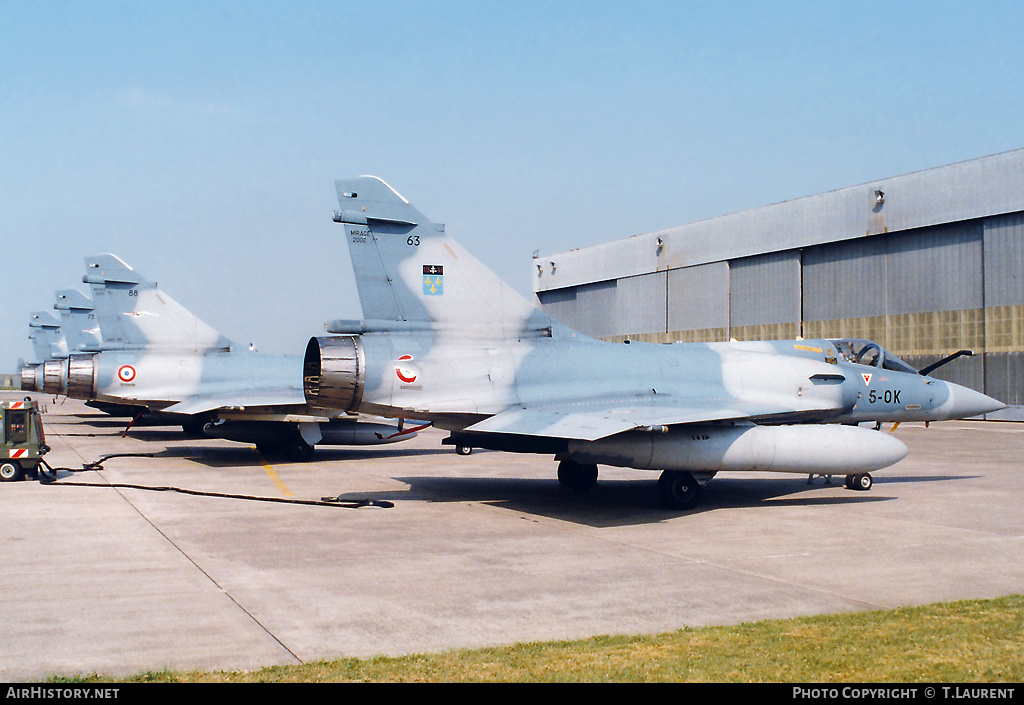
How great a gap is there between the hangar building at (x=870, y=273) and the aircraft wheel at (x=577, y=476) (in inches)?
1182

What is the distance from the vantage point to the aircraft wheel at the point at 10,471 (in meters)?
15.2

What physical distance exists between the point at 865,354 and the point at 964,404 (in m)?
2.16

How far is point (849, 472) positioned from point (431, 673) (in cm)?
937

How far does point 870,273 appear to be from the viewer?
41.7 metres

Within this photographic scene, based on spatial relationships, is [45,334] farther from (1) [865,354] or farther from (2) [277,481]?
(1) [865,354]

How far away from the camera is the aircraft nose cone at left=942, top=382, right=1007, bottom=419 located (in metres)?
15.0

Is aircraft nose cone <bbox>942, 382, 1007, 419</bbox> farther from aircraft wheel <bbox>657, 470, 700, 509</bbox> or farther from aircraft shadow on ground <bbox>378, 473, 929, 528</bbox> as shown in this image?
aircraft wheel <bbox>657, 470, 700, 509</bbox>

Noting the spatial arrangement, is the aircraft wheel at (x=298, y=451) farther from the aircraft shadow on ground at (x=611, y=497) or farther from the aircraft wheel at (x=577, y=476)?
the aircraft wheel at (x=577, y=476)

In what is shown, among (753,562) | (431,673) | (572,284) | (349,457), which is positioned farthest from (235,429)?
(572,284)

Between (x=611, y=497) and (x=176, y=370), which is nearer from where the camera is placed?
(x=611, y=497)

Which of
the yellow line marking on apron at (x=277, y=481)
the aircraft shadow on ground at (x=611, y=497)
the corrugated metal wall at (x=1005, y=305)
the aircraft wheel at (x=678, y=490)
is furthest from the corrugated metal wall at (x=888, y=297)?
the yellow line marking on apron at (x=277, y=481)

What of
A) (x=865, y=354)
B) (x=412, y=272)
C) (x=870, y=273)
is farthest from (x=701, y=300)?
(x=412, y=272)

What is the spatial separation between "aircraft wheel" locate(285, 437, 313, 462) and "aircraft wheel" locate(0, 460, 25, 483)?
6.05m

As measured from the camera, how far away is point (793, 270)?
148ft
